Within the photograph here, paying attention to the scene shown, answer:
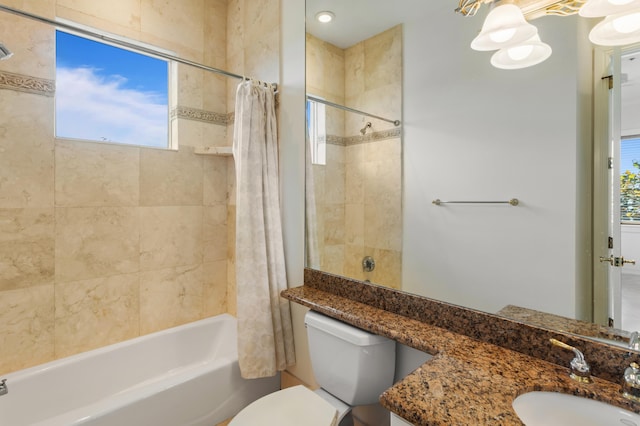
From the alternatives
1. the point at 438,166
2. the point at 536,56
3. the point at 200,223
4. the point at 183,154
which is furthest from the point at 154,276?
the point at 536,56

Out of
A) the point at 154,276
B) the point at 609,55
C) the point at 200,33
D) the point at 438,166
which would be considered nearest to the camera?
the point at 609,55

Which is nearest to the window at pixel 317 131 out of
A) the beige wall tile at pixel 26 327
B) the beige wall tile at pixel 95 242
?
the beige wall tile at pixel 95 242

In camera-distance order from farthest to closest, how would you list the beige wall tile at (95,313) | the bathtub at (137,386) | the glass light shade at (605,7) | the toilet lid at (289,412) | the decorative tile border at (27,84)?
the beige wall tile at (95,313) → the decorative tile border at (27,84) → the bathtub at (137,386) → the toilet lid at (289,412) → the glass light shade at (605,7)

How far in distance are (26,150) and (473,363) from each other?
2.32m

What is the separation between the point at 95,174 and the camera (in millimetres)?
1913

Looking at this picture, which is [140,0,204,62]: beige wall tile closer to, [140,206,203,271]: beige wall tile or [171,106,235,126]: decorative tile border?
[171,106,235,126]: decorative tile border

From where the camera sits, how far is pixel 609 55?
3.05 feet

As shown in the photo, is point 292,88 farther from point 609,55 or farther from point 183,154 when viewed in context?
point 609,55

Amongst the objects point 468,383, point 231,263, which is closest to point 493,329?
point 468,383

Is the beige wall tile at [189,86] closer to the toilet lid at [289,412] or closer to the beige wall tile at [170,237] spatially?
the beige wall tile at [170,237]

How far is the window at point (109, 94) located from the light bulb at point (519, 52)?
2.14 metres

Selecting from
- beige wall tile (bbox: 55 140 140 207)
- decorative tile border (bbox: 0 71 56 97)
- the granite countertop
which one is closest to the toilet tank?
the granite countertop

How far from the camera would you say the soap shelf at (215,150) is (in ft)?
7.19

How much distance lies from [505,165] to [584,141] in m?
0.22
